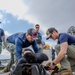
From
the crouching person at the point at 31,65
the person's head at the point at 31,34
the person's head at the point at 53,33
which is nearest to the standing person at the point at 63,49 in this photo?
the person's head at the point at 53,33

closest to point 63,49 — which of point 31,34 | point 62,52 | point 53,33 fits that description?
point 62,52

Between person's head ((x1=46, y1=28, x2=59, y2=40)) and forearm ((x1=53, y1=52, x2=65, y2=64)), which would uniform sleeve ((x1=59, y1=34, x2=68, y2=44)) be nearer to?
person's head ((x1=46, y1=28, x2=59, y2=40))

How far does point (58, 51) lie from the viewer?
470cm

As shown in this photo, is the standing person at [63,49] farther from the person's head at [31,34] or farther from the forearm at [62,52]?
the person's head at [31,34]

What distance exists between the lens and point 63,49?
4457 millimetres

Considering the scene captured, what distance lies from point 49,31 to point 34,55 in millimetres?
1108

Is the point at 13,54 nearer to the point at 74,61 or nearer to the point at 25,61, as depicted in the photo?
the point at 74,61

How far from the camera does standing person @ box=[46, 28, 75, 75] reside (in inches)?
174

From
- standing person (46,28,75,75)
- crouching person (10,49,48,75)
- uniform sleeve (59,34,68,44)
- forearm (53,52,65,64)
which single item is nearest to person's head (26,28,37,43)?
standing person (46,28,75,75)

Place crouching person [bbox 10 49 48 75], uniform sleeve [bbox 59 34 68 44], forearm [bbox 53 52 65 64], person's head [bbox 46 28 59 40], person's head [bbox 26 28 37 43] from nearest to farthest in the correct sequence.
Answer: crouching person [bbox 10 49 48 75], forearm [bbox 53 52 65 64], uniform sleeve [bbox 59 34 68 44], person's head [bbox 46 28 59 40], person's head [bbox 26 28 37 43]

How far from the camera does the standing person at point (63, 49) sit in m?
4.43

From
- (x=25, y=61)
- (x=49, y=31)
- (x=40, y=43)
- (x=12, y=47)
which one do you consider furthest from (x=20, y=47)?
(x=40, y=43)

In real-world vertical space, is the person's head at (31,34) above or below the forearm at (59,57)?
above

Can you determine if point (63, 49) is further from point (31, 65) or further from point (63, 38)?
point (31, 65)
